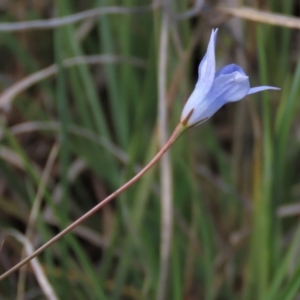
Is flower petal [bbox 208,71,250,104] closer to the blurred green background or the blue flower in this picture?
the blue flower

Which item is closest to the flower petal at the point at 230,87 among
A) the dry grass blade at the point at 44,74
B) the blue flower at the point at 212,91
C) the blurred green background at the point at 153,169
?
the blue flower at the point at 212,91

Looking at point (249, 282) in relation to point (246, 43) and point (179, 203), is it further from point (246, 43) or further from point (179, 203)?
point (246, 43)

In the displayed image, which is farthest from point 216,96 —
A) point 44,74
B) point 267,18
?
point 44,74

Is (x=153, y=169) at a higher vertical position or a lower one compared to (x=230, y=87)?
lower

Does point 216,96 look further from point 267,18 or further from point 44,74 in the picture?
point 44,74

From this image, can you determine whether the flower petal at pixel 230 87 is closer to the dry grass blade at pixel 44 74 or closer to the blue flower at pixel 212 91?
the blue flower at pixel 212 91
